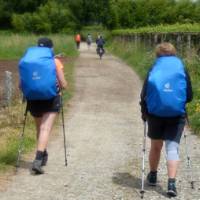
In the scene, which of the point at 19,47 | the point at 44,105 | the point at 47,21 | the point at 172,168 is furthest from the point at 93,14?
the point at 172,168

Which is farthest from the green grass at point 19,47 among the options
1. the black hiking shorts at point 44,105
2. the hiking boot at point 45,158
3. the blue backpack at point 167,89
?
the blue backpack at point 167,89

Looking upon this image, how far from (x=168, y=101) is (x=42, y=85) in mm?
2057

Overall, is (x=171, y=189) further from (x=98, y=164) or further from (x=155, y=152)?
(x=98, y=164)

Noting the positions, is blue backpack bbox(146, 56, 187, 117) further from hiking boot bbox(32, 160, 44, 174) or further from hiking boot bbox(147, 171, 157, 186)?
hiking boot bbox(32, 160, 44, 174)

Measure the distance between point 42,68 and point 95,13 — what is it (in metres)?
93.4

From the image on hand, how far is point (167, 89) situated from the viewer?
820cm

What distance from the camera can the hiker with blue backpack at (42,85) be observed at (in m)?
9.41

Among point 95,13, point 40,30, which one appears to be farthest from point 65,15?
point 95,13

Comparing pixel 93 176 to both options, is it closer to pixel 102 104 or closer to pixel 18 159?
pixel 18 159

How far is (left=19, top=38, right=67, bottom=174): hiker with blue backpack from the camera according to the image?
30.9 feet

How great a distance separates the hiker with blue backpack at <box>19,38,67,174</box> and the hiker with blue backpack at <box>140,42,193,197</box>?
1574 mm

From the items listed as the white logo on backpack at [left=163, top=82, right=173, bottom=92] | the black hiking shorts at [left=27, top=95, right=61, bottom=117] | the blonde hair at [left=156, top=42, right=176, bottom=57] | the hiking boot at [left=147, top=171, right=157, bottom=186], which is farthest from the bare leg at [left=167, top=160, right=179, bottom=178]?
the black hiking shorts at [left=27, top=95, right=61, bottom=117]

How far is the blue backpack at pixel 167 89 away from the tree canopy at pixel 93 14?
54433 mm

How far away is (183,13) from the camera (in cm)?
6969
